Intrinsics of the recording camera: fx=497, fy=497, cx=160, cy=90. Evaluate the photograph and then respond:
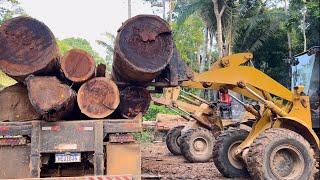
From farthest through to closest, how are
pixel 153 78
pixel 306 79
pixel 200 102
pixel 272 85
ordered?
pixel 200 102
pixel 306 79
pixel 272 85
pixel 153 78

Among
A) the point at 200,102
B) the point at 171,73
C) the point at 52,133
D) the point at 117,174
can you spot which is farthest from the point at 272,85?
the point at 200,102

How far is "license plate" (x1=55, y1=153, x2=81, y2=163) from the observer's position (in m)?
6.43

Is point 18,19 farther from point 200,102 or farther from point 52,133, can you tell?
point 200,102

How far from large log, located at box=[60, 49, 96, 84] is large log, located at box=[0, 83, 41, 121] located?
79cm

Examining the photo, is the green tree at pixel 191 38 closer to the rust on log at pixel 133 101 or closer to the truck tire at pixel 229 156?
the truck tire at pixel 229 156

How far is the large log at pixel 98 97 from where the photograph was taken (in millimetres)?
6570

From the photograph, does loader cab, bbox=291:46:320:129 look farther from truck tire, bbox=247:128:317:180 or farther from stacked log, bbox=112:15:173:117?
stacked log, bbox=112:15:173:117

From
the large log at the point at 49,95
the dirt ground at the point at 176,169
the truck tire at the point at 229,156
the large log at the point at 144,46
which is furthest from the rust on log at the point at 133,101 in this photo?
the truck tire at the point at 229,156

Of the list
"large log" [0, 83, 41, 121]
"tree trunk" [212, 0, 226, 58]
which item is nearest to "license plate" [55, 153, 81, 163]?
"large log" [0, 83, 41, 121]

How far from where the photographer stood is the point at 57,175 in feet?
22.7

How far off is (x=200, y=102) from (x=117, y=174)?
8489 millimetres

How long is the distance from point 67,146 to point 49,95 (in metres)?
0.70

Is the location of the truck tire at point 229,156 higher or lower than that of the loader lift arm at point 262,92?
lower

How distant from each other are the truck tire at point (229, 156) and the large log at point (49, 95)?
3.76m
